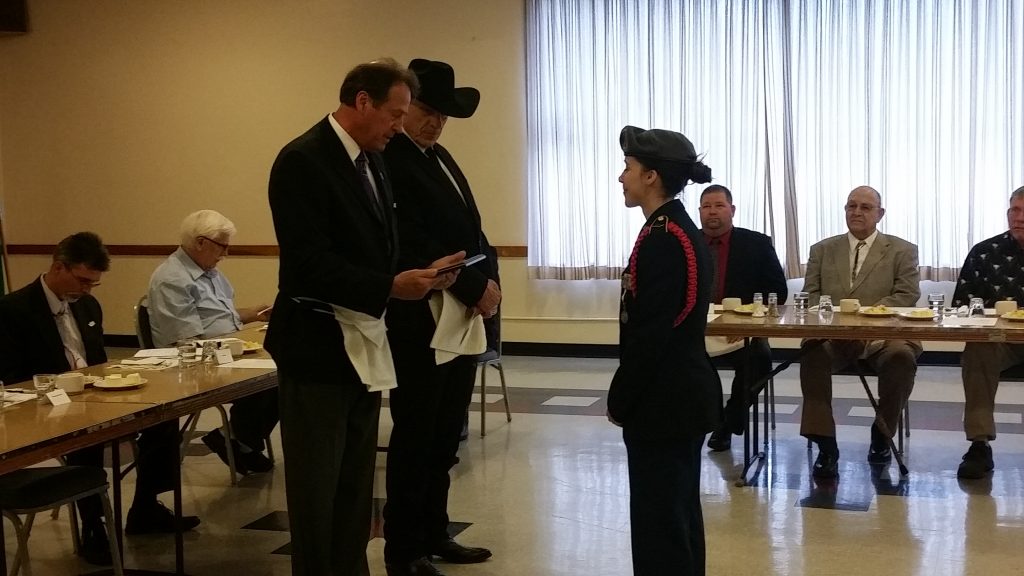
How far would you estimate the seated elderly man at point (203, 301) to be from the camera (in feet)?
13.9

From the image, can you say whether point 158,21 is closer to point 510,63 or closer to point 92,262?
point 510,63

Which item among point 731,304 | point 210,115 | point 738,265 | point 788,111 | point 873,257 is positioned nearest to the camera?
point 731,304

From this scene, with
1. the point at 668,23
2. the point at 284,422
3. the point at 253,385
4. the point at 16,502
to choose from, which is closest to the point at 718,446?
the point at 253,385

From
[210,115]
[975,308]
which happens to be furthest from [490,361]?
[210,115]

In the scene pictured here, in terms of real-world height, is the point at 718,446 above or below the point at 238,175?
below

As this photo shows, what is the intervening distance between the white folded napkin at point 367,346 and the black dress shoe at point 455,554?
1029 millimetres

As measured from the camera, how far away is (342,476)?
106 inches

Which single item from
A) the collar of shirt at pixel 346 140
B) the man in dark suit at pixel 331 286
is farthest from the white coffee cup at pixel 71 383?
the collar of shirt at pixel 346 140

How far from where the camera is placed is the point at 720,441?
499 centimetres

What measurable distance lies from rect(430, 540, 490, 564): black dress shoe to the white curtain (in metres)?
4.41

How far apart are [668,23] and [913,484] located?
4.22m

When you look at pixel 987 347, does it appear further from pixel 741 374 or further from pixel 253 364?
pixel 253 364

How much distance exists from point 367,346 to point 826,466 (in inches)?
102

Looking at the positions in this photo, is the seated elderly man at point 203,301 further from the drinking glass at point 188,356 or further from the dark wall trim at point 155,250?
the dark wall trim at point 155,250
